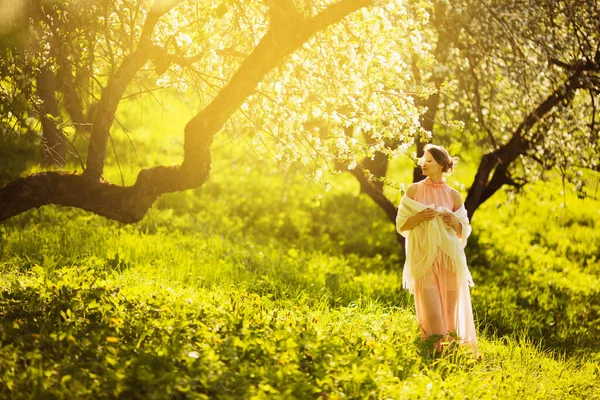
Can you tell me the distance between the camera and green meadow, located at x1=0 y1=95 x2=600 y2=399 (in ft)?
17.8

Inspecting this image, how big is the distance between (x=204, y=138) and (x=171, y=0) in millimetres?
1470

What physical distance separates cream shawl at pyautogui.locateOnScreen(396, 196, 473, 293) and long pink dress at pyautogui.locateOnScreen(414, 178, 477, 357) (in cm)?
8

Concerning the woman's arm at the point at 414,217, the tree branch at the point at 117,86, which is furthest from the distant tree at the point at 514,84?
the tree branch at the point at 117,86

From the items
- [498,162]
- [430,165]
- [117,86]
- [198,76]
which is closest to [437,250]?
[430,165]

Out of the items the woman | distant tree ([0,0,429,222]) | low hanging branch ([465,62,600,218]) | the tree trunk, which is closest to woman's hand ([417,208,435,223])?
the woman

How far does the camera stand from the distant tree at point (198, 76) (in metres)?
7.11

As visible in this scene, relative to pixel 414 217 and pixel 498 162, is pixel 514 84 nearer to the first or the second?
pixel 414 217

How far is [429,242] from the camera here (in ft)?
24.5

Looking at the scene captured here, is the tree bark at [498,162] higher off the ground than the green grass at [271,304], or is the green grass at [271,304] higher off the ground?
the tree bark at [498,162]

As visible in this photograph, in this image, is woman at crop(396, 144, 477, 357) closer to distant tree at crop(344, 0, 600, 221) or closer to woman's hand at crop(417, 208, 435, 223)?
woman's hand at crop(417, 208, 435, 223)

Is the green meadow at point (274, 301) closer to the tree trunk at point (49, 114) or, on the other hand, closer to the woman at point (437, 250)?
the woman at point (437, 250)

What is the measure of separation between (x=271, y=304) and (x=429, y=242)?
2.03 meters

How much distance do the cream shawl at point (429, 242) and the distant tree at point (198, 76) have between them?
91cm

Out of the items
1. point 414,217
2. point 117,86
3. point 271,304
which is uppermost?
point 117,86
